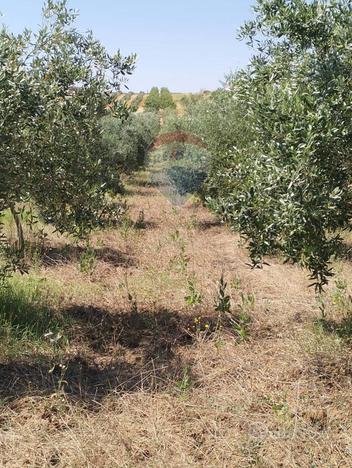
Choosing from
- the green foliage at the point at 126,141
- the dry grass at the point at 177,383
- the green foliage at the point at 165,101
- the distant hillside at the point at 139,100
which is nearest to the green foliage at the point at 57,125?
the distant hillside at the point at 139,100

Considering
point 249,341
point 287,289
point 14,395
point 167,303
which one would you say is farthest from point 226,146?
point 14,395

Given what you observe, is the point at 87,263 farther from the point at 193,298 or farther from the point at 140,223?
the point at 140,223

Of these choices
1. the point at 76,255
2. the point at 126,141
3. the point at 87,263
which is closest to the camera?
the point at 87,263

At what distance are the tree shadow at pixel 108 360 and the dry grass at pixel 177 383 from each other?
0.02 meters

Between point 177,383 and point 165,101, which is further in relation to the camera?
point 165,101

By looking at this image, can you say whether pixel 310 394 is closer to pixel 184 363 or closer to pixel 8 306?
pixel 184 363

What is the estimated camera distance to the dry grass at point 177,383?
483 cm

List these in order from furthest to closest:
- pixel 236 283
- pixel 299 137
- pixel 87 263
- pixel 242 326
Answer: pixel 87 263 < pixel 236 283 < pixel 242 326 < pixel 299 137

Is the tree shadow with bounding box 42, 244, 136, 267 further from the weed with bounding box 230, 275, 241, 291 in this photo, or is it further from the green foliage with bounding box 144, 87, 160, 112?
the green foliage with bounding box 144, 87, 160, 112

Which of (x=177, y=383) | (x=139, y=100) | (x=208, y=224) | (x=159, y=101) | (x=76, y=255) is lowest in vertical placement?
(x=177, y=383)

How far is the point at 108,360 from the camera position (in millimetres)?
7203

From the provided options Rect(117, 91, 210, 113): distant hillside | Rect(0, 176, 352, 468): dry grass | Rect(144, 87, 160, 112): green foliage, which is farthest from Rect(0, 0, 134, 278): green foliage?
Rect(144, 87, 160, 112): green foliage

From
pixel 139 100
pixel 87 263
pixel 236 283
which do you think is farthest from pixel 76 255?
pixel 139 100

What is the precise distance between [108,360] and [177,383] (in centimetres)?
152
